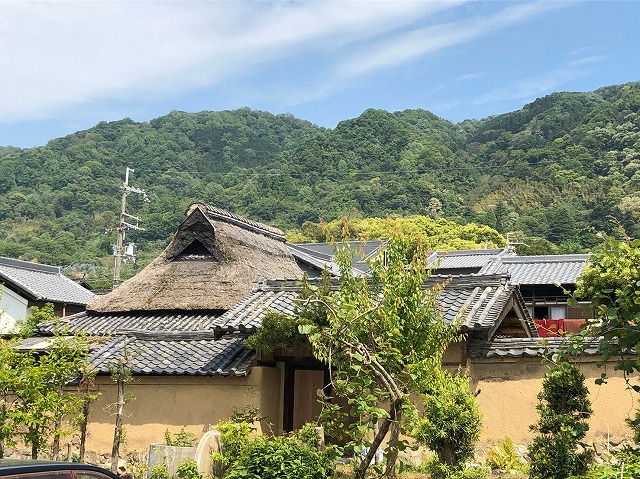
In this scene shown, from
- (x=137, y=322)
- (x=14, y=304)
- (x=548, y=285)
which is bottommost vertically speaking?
(x=137, y=322)

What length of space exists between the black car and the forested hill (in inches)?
1739

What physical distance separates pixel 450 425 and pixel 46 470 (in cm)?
518

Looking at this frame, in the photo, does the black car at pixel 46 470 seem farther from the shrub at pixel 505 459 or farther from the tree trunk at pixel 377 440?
the shrub at pixel 505 459

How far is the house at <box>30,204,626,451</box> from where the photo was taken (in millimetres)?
12172

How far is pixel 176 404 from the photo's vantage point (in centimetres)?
1374

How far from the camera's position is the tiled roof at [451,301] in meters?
12.8

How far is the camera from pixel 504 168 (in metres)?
68.8

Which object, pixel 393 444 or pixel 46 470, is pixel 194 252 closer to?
pixel 393 444

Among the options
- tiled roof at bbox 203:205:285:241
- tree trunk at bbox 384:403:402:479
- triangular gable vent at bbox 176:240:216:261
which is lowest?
tree trunk at bbox 384:403:402:479

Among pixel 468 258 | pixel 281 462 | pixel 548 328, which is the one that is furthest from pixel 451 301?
pixel 468 258

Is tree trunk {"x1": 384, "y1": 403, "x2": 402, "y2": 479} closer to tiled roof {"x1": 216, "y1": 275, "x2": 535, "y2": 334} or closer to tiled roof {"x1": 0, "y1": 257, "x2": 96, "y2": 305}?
tiled roof {"x1": 216, "y1": 275, "x2": 535, "y2": 334}

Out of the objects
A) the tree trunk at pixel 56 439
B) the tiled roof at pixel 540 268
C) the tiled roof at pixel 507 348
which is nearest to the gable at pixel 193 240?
the tree trunk at pixel 56 439

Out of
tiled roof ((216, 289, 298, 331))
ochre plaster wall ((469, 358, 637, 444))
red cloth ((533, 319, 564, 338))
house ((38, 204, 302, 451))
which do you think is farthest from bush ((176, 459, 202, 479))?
red cloth ((533, 319, 564, 338))

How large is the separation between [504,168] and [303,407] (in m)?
58.1
